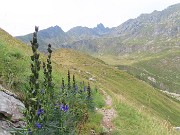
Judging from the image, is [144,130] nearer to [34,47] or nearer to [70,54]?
[34,47]

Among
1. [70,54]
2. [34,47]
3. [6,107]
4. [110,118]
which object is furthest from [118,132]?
[70,54]

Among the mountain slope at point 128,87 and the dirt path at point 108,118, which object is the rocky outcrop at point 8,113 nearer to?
the dirt path at point 108,118

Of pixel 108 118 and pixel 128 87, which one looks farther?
pixel 128 87

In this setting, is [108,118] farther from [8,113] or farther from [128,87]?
[128,87]

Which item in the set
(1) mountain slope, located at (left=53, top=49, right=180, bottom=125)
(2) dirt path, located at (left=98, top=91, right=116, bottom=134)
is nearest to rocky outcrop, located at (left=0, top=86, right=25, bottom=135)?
(2) dirt path, located at (left=98, top=91, right=116, bottom=134)

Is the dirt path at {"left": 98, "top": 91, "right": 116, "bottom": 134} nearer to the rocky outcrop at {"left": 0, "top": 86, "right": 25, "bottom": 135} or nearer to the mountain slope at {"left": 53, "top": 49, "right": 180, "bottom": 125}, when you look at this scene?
the rocky outcrop at {"left": 0, "top": 86, "right": 25, "bottom": 135}

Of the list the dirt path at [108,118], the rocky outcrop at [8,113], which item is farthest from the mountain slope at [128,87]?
the rocky outcrop at [8,113]

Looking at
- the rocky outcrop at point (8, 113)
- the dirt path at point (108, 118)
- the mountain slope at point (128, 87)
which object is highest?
the rocky outcrop at point (8, 113)

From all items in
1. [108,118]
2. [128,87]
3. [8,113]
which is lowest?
[128,87]

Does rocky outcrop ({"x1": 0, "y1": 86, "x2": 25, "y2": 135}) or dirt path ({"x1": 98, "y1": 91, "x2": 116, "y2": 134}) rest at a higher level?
rocky outcrop ({"x1": 0, "y1": 86, "x2": 25, "y2": 135})

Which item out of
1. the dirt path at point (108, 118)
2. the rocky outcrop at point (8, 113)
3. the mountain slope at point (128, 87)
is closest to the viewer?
Answer: the rocky outcrop at point (8, 113)

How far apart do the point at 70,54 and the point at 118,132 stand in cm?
7146

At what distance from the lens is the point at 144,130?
1600 centimetres

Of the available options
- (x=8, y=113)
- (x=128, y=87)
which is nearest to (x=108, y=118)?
(x=8, y=113)
